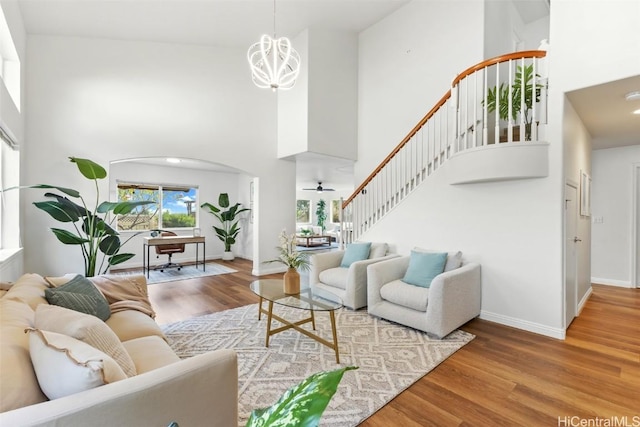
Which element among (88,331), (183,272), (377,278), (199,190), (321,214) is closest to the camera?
(88,331)

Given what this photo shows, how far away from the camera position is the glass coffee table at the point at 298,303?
8.23 ft

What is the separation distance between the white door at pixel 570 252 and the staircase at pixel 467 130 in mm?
656

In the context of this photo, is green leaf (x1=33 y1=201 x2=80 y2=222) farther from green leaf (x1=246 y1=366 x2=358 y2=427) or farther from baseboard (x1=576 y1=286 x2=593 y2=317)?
baseboard (x1=576 y1=286 x2=593 y2=317)

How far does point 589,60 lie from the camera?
276cm

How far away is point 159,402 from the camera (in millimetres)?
1148

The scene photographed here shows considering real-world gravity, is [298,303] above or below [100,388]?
below

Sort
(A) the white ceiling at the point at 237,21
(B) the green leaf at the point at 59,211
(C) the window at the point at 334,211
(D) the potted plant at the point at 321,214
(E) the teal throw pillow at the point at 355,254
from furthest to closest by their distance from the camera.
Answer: (C) the window at the point at 334,211 < (D) the potted plant at the point at 321,214 < (E) the teal throw pillow at the point at 355,254 < (A) the white ceiling at the point at 237,21 < (B) the green leaf at the point at 59,211

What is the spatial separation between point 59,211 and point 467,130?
194 inches

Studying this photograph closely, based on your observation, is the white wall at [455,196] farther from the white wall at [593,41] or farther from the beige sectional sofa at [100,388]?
the beige sectional sofa at [100,388]

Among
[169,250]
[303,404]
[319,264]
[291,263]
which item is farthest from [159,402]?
[169,250]

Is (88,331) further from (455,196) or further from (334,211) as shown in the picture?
(334,211)

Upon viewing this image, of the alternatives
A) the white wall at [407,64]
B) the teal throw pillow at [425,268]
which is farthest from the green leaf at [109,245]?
the white wall at [407,64]

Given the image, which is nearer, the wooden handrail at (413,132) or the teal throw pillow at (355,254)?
the wooden handrail at (413,132)

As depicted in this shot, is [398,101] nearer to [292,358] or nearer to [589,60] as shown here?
[589,60]
